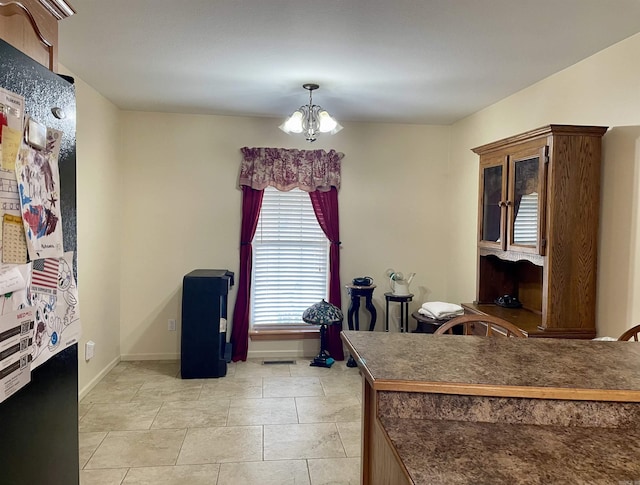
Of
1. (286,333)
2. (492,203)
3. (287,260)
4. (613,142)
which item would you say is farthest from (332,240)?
(613,142)

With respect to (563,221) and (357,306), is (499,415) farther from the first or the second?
(357,306)

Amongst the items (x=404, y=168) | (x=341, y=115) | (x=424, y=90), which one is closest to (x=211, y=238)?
(x=341, y=115)

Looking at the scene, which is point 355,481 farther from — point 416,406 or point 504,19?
point 504,19

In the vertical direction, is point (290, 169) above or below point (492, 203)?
above

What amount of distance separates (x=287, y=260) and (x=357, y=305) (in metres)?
0.85

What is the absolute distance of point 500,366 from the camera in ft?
4.76

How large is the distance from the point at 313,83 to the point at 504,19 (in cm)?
147

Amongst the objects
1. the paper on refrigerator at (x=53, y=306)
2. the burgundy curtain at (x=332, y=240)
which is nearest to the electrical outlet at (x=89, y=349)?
the burgundy curtain at (x=332, y=240)

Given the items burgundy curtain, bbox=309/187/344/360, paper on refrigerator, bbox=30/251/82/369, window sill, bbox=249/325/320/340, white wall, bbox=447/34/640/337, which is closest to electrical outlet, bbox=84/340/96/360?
window sill, bbox=249/325/320/340

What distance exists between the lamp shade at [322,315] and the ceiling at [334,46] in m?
1.87

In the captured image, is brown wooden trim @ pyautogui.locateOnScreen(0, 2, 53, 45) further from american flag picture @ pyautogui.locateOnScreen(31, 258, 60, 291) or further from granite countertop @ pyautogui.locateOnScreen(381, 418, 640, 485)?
granite countertop @ pyautogui.locateOnScreen(381, 418, 640, 485)

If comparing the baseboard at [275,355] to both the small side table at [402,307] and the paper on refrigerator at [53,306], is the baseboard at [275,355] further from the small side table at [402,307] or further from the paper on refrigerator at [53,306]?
the paper on refrigerator at [53,306]

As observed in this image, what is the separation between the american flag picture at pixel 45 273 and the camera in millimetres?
1175

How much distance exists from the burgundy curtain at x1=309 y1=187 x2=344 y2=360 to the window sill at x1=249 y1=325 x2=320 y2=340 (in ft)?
0.57
